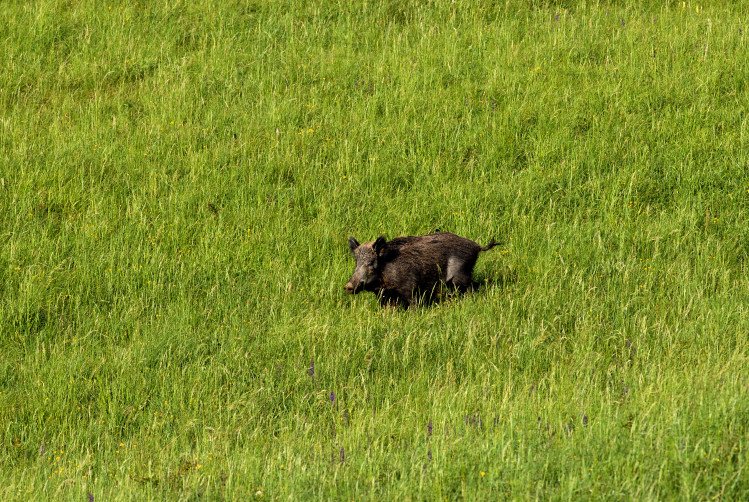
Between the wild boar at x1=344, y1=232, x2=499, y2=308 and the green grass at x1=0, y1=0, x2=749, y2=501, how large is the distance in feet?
0.86

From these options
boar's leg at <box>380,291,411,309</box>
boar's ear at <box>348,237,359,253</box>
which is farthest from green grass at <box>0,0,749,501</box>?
boar's ear at <box>348,237,359,253</box>

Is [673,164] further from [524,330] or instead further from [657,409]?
[657,409]

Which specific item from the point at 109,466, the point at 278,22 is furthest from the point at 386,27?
the point at 109,466

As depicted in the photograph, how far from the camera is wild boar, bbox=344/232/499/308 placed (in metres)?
7.34

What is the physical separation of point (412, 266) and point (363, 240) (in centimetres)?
119

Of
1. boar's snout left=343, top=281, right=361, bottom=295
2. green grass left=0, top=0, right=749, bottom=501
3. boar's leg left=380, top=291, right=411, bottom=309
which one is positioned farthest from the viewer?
boar's leg left=380, top=291, right=411, bottom=309

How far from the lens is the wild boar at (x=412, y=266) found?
7.34 metres

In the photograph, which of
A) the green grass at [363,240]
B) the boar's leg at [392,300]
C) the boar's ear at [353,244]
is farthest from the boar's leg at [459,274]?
the boar's ear at [353,244]

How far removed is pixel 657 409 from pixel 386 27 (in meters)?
9.24

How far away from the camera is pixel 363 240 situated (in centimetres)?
848

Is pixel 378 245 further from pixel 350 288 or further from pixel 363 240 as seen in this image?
pixel 363 240

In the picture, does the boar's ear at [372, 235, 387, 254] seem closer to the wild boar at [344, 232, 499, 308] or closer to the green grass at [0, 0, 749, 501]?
the wild boar at [344, 232, 499, 308]

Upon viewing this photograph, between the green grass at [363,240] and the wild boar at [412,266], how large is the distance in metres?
0.26

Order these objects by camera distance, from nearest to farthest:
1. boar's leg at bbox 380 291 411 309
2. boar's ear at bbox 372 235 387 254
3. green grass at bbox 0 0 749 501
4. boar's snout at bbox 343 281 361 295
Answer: green grass at bbox 0 0 749 501 → boar's snout at bbox 343 281 361 295 → boar's ear at bbox 372 235 387 254 → boar's leg at bbox 380 291 411 309
